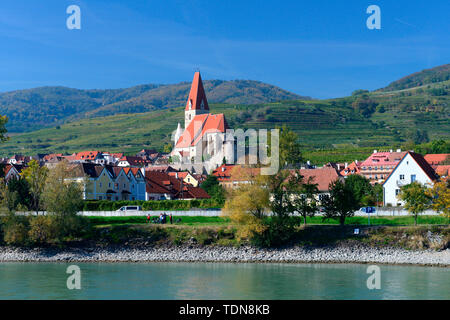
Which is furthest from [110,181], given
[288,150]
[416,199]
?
[416,199]

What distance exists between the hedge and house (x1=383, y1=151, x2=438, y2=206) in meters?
15.9

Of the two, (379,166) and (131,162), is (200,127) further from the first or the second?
(379,166)

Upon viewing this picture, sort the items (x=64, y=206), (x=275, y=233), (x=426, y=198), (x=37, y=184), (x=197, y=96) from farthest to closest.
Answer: (x=197, y=96), (x=37, y=184), (x=64, y=206), (x=426, y=198), (x=275, y=233)

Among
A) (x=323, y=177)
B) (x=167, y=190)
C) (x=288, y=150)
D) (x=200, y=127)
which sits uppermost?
(x=200, y=127)

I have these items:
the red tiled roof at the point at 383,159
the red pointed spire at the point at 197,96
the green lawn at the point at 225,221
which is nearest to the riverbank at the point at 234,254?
the green lawn at the point at 225,221

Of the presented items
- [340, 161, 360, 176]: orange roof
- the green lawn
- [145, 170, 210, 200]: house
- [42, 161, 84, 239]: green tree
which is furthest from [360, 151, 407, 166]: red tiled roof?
[42, 161, 84, 239]: green tree

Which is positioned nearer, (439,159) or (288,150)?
(288,150)

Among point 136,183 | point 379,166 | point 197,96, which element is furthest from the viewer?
point 197,96

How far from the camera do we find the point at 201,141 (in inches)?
4791

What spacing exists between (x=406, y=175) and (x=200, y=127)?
8025cm

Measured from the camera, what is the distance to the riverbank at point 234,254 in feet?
123

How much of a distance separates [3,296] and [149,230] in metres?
17.2

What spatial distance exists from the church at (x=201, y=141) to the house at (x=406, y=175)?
6174 centimetres

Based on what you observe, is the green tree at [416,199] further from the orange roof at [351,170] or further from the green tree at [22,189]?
the orange roof at [351,170]
